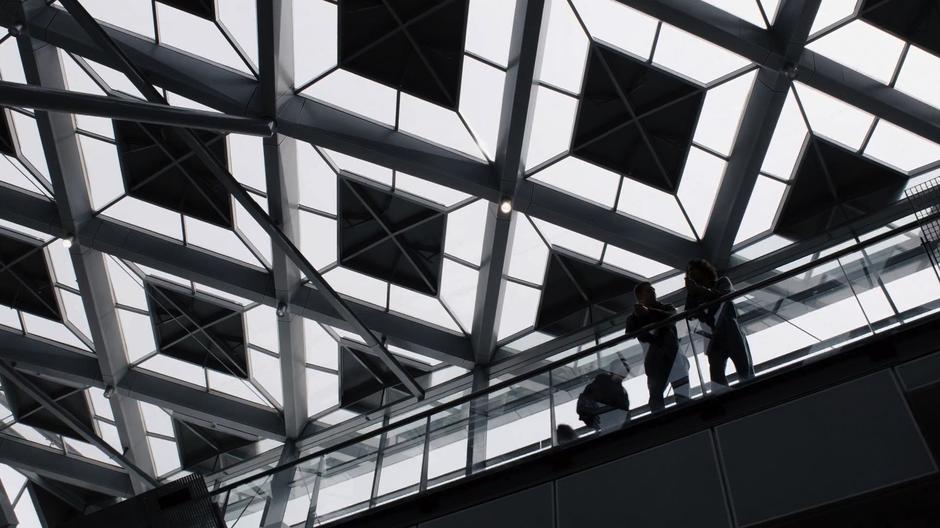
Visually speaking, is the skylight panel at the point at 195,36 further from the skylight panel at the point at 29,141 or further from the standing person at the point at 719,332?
the standing person at the point at 719,332

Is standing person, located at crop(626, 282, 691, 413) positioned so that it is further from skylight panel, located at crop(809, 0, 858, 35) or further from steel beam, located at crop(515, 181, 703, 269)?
steel beam, located at crop(515, 181, 703, 269)

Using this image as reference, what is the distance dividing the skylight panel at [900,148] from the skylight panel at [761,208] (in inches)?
87.8

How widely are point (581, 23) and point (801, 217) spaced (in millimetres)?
7725

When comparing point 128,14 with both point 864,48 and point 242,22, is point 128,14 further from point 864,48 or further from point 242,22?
point 864,48

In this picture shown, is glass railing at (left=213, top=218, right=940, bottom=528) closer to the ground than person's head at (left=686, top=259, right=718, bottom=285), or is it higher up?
closer to the ground

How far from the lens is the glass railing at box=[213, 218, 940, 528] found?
32.3 feet

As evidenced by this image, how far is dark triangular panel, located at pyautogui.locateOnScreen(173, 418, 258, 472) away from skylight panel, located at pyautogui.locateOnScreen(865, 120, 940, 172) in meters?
22.1

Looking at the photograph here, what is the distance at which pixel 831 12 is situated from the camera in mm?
17828

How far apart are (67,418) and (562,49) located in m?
21.1

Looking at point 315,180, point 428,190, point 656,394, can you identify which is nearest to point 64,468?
point 315,180

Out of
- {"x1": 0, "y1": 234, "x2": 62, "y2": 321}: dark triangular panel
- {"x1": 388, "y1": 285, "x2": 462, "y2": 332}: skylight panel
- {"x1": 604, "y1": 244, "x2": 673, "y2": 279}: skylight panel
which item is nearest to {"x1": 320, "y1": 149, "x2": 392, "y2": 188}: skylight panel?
{"x1": 388, "y1": 285, "x2": 462, "y2": 332}: skylight panel

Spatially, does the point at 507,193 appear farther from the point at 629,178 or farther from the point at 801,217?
the point at 801,217

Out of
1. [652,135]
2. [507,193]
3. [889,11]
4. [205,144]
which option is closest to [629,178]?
[652,135]

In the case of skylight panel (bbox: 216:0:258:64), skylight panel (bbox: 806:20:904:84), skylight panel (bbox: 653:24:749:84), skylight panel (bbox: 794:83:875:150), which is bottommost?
skylight panel (bbox: 806:20:904:84)
